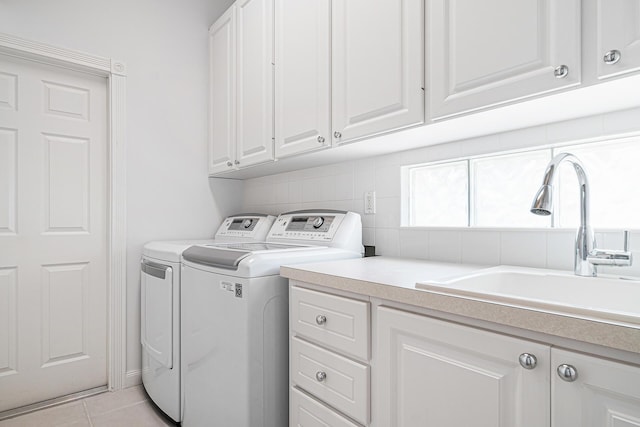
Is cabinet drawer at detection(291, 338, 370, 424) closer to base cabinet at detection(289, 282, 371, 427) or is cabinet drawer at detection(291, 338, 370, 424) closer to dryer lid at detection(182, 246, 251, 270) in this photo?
base cabinet at detection(289, 282, 371, 427)

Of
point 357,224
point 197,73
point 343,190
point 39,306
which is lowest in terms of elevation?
point 39,306

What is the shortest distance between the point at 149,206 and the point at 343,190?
1323 millimetres

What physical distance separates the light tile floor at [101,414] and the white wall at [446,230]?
4.67 ft

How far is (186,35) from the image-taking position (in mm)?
2551

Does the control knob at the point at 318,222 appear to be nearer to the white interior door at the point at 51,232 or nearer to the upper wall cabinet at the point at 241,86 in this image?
the upper wall cabinet at the point at 241,86

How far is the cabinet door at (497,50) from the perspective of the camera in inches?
36.7

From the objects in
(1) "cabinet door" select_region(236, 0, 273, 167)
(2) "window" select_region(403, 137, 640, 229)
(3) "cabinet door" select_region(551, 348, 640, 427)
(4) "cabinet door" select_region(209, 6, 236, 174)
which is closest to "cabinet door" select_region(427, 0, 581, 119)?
(2) "window" select_region(403, 137, 640, 229)

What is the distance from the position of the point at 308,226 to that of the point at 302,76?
78 centimetres

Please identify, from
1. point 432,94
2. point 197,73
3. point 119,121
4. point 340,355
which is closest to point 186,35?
point 197,73

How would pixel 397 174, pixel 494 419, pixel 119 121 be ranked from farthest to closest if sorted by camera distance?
pixel 119 121
pixel 397 174
pixel 494 419

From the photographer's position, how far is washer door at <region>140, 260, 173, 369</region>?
6.07 feet

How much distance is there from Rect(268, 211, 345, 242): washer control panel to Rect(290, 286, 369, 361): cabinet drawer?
526 mm

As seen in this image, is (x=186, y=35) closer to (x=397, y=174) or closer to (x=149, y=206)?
(x=149, y=206)

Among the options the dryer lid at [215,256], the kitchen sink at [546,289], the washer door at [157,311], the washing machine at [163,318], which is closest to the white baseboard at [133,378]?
the washing machine at [163,318]
